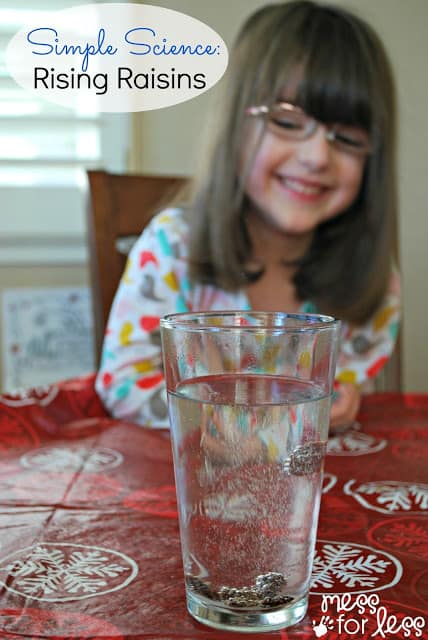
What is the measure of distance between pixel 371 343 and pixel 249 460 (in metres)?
0.64

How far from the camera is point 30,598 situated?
9.1 inches

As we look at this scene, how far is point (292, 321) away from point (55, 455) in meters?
0.21

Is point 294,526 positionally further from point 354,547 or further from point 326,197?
point 326,197

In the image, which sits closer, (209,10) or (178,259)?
(209,10)

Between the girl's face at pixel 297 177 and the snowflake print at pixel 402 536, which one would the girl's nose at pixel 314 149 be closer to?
the girl's face at pixel 297 177

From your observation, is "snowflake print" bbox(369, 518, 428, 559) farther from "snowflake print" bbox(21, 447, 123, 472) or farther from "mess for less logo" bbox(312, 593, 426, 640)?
"snowflake print" bbox(21, 447, 123, 472)

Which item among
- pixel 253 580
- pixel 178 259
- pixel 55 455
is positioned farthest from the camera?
pixel 178 259

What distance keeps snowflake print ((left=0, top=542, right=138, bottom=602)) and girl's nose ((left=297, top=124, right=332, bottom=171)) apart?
0.39 metres

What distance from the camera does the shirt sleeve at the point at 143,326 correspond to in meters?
0.61

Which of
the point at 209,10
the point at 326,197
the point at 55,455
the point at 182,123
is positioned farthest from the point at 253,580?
the point at 182,123

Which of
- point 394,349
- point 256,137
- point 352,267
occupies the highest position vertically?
point 256,137

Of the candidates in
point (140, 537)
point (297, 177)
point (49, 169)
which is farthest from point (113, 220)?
point (140, 537)

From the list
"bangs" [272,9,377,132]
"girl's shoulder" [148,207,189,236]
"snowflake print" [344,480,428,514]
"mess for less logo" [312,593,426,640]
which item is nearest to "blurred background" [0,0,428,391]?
"girl's shoulder" [148,207,189,236]

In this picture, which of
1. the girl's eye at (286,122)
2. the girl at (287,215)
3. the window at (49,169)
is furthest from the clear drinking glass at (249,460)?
the window at (49,169)
